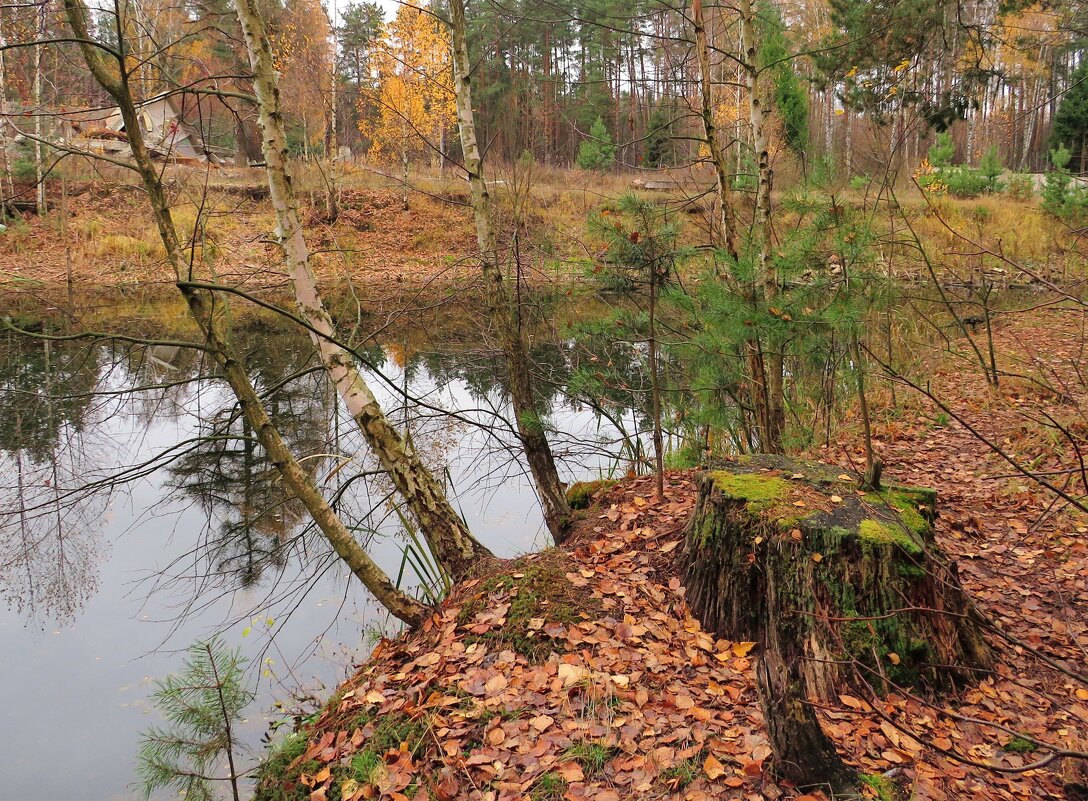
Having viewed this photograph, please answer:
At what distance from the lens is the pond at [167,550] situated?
4488mm

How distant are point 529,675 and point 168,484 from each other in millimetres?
6380

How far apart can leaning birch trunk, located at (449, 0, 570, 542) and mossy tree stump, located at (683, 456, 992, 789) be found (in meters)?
2.21

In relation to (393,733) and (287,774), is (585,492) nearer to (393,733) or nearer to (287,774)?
(393,733)

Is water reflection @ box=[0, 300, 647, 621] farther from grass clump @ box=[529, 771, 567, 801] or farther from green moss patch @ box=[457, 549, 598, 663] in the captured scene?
grass clump @ box=[529, 771, 567, 801]

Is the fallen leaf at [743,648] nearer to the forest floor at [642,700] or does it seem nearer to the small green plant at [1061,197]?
the forest floor at [642,700]

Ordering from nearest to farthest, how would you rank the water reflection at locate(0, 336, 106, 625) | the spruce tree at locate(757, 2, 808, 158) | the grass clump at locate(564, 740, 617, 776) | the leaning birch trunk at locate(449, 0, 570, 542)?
the grass clump at locate(564, 740, 617, 776) → the leaning birch trunk at locate(449, 0, 570, 542) → the water reflection at locate(0, 336, 106, 625) → the spruce tree at locate(757, 2, 808, 158)

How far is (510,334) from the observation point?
18.7 ft

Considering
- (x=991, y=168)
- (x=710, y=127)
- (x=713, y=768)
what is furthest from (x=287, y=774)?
(x=991, y=168)

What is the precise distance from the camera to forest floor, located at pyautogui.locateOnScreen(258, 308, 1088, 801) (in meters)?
2.60

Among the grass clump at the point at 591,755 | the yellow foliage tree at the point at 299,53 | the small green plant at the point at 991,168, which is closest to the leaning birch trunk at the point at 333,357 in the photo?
the grass clump at the point at 591,755

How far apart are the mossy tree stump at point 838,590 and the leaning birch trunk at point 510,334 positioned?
2212 mm

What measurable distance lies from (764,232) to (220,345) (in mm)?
3744

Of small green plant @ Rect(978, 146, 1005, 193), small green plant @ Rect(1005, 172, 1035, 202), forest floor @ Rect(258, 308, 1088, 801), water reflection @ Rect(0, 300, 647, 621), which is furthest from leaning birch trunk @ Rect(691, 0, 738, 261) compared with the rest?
small green plant @ Rect(1005, 172, 1035, 202)

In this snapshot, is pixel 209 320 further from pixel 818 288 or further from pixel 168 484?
pixel 168 484
